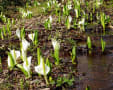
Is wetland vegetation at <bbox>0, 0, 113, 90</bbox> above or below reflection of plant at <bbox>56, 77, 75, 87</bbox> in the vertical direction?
above

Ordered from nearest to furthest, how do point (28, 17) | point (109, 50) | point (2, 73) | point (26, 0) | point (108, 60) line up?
point (2, 73) < point (108, 60) < point (109, 50) < point (28, 17) < point (26, 0)

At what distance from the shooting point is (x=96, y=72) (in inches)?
111

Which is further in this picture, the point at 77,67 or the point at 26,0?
Answer: the point at 26,0

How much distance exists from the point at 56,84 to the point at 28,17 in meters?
3.79

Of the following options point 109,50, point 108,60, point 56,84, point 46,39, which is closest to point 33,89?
point 56,84

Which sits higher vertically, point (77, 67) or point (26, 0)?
point (26, 0)

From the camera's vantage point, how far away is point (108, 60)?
125 inches

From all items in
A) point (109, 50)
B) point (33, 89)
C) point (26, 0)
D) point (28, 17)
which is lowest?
point (33, 89)

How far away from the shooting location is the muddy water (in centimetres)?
252

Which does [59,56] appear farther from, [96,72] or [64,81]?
[64,81]

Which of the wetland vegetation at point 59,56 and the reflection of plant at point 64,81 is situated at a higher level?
the wetland vegetation at point 59,56

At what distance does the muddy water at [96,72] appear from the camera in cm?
252

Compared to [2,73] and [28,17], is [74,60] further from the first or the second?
[28,17]

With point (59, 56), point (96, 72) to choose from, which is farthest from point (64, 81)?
point (59, 56)
